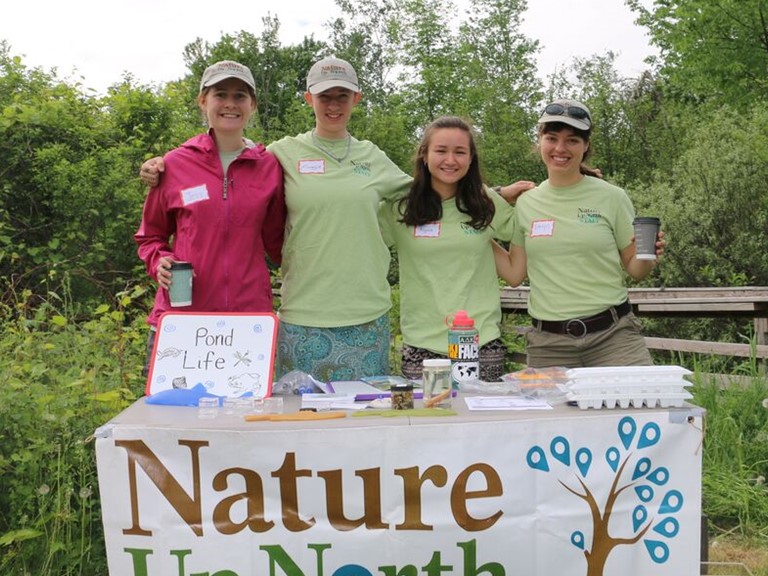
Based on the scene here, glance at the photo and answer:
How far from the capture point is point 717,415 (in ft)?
15.7

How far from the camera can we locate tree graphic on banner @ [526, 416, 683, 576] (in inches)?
98.7

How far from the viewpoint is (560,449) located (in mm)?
2502

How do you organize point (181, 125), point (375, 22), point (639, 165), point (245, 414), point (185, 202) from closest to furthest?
1. point (245, 414)
2. point (185, 202)
3. point (181, 125)
4. point (639, 165)
5. point (375, 22)

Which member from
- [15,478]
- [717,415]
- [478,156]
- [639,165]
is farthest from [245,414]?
[639,165]

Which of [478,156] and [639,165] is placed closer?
[478,156]

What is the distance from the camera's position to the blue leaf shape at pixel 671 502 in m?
2.56

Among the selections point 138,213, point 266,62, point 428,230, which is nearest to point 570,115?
point 428,230

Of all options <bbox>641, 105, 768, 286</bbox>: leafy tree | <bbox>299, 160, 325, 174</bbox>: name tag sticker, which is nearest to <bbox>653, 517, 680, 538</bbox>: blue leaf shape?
<bbox>299, 160, 325, 174</bbox>: name tag sticker

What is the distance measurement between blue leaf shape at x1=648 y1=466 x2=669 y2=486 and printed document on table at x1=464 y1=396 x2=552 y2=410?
378mm

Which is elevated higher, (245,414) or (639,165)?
(639,165)

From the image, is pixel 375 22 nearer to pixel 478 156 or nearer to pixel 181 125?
pixel 181 125

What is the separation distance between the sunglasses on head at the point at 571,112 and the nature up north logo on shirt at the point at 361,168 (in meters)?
0.80

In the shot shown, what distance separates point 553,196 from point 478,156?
1.23 ft

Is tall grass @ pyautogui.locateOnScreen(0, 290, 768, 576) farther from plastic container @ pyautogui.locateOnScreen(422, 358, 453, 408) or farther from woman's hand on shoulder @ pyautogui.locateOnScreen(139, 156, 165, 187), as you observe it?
plastic container @ pyautogui.locateOnScreen(422, 358, 453, 408)
